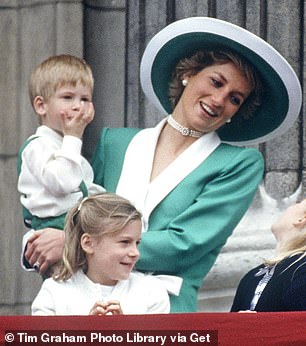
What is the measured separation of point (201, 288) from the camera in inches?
300

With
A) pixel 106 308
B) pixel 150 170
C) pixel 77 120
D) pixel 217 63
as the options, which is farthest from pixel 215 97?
pixel 106 308

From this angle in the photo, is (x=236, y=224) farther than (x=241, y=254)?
No

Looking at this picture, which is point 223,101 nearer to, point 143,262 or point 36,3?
point 143,262

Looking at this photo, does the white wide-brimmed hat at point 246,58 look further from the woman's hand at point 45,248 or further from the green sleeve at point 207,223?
the woman's hand at point 45,248

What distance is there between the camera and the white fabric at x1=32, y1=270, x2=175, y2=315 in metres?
6.81

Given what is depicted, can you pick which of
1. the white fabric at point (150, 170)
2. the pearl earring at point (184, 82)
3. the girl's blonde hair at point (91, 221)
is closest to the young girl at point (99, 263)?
the girl's blonde hair at point (91, 221)

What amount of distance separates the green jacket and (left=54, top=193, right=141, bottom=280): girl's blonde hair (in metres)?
0.18

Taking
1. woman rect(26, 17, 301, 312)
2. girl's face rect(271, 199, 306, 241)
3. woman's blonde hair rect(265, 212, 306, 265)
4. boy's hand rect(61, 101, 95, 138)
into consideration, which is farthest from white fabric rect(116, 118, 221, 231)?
woman's blonde hair rect(265, 212, 306, 265)

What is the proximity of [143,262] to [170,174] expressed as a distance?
1.02ft

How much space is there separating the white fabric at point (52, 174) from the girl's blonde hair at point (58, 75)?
123 millimetres

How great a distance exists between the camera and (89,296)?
269 inches

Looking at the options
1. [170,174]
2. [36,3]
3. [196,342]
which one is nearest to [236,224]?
[170,174]

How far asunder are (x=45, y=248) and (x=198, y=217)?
484mm

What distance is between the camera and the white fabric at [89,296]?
6809mm
